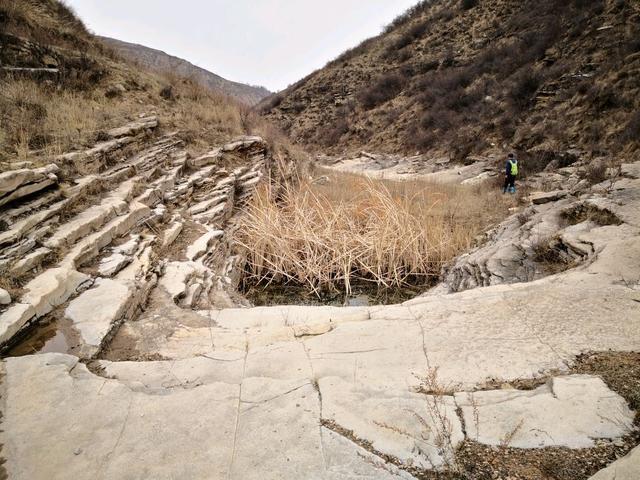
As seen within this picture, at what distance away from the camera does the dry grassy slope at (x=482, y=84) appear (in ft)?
33.4

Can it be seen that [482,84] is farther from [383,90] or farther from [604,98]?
[604,98]

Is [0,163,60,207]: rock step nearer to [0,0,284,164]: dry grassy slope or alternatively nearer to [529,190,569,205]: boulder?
[0,0,284,164]: dry grassy slope

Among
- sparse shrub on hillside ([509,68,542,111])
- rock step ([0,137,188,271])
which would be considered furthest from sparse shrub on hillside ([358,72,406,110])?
rock step ([0,137,188,271])

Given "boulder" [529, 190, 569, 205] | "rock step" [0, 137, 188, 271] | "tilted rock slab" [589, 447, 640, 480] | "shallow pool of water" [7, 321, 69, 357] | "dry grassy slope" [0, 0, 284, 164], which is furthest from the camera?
"boulder" [529, 190, 569, 205]

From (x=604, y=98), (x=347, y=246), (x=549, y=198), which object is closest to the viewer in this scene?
(x=347, y=246)

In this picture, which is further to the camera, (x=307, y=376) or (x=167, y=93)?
(x=167, y=93)

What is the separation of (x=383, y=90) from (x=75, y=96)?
1733 cm

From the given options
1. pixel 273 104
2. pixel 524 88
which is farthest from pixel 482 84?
pixel 273 104

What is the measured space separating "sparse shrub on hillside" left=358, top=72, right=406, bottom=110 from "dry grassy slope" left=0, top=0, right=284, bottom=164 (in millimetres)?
12018

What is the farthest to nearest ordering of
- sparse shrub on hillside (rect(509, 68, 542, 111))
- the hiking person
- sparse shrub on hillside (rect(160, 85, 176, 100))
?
sparse shrub on hillside (rect(509, 68, 542, 111))
sparse shrub on hillside (rect(160, 85, 176, 100))
the hiking person

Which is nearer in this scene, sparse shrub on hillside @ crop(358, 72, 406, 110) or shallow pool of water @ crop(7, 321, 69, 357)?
shallow pool of water @ crop(7, 321, 69, 357)

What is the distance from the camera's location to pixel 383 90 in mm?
21125

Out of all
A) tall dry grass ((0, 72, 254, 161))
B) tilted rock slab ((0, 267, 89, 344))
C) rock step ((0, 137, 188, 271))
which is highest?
tall dry grass ((0, 72, 254, 161))

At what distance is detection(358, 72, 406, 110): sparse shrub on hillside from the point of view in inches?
818
